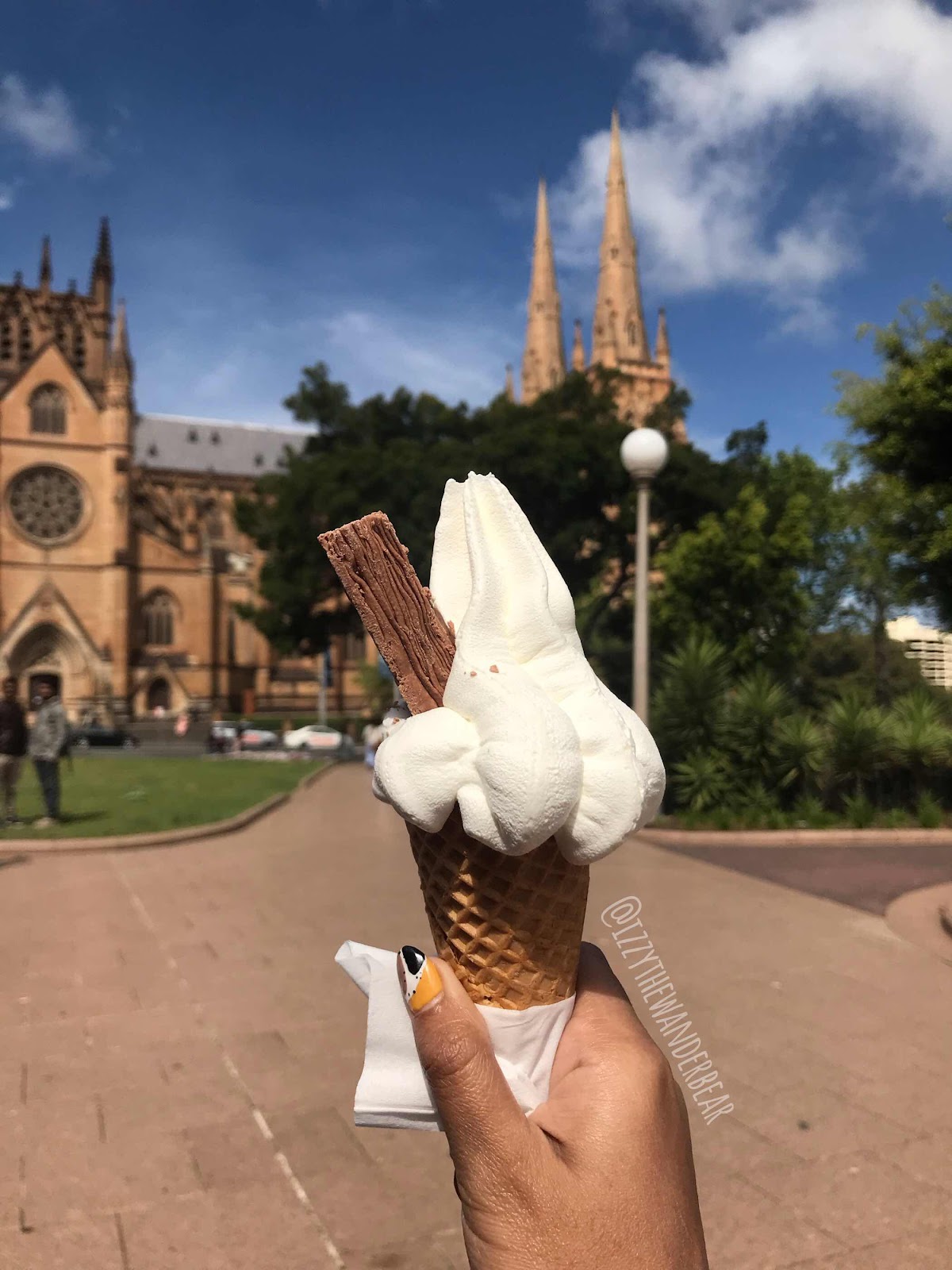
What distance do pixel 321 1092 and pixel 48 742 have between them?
27.9ft

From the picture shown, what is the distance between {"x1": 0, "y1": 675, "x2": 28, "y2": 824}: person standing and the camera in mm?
10930

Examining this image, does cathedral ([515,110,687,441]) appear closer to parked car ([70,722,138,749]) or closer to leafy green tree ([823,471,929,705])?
leafy green tree ([823,471,929,705])

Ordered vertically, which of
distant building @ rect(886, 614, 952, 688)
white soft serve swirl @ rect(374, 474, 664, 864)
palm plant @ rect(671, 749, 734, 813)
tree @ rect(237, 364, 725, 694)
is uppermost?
tree @ rect(237, 364, 725, 694)

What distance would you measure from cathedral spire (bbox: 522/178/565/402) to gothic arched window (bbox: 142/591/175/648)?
99.5ft

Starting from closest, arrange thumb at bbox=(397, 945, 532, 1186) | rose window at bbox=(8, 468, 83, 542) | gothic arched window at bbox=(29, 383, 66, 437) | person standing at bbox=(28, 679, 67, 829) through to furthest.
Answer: thumb at bbox=(397, 945, 532, 1186) → person standing at bbox=(28, 679, 67, 829) → rose window at bbox=(8, 468, 83, 542) → gothic arched window at bbox=(29, 383, 66, 437)

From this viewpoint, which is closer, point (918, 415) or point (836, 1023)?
point (836, 1023)

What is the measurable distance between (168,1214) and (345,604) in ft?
91.7

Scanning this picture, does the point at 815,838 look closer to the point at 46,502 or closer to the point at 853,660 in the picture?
the point at 853,660

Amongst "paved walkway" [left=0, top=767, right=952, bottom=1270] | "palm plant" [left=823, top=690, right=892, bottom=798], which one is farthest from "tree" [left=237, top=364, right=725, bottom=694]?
"paved walkway" [left=0, top=767, right=952, bottom=1270]

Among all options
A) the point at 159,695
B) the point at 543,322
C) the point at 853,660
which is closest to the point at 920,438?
the point at 853,660

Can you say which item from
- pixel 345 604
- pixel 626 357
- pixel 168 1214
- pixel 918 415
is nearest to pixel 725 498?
pixel 918 415

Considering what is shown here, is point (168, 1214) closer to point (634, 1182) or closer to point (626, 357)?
point (634, 1182)

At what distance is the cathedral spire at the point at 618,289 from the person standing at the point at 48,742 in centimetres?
5225

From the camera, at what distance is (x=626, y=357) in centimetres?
5919
